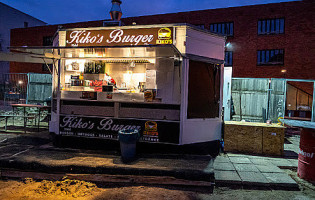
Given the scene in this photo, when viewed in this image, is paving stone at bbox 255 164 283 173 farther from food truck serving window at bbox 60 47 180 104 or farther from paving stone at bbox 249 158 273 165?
food truck serving window at bbox 60 47 180 104

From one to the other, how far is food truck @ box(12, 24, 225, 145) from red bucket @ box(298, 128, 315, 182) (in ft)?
8.05

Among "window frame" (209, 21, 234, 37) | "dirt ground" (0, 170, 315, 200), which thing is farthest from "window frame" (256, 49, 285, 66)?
"dirt ground" (0, 170, 315, 200)

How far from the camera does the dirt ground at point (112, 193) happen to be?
4.14 m

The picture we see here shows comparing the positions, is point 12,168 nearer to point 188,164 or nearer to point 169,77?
point 188,164

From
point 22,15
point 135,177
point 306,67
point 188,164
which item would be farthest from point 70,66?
point 22,15

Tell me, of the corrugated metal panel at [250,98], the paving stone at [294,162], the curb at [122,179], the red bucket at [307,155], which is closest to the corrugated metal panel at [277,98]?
the corrugated metal panel at [250,98]

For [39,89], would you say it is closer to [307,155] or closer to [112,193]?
[112,193]

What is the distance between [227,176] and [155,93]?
3.03m

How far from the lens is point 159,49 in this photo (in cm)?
583

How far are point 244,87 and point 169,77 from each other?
6105mm

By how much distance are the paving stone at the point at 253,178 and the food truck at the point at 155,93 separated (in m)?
1.77

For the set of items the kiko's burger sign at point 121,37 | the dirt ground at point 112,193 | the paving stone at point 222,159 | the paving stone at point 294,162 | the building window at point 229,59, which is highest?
the building window at point 229,59

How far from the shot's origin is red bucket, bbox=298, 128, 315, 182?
4.82 metres

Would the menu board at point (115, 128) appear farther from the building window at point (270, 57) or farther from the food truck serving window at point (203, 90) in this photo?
the building window at point (270, 57)
